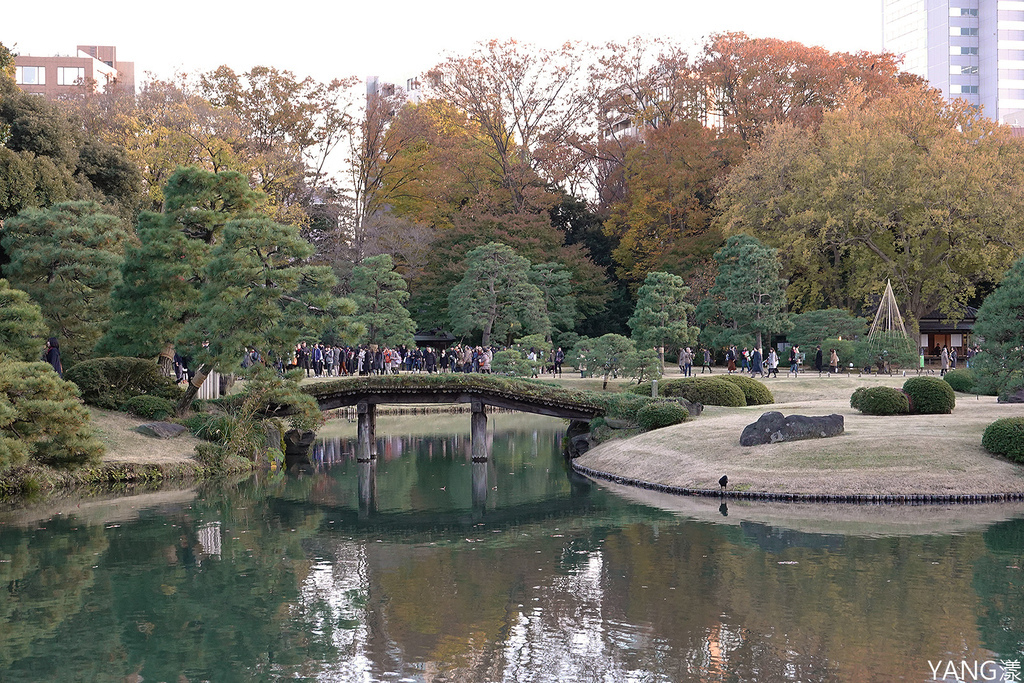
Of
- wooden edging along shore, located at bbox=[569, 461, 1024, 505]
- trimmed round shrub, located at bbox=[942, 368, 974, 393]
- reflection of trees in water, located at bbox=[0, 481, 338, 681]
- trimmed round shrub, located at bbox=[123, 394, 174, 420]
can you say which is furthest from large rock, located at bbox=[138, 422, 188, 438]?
trimmed round shrub, located at bbox=[942, 368, 974, 393]

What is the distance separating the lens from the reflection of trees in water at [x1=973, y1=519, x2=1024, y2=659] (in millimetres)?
11656

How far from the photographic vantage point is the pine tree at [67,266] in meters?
31.7

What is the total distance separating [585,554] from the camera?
17219 mm

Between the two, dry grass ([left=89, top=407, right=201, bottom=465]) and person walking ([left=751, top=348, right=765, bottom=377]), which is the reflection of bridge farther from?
person walking ([left=751, top=348, right=765, bottom=377])

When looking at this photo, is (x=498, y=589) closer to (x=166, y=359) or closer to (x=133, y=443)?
(x=133, y=443)

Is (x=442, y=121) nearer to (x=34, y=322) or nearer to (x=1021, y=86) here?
(x=34, y=322)

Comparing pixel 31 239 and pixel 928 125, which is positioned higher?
pixel 928 125

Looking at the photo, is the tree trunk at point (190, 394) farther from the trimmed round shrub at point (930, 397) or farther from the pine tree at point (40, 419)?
the trimmed round shrub at point (930, 397)

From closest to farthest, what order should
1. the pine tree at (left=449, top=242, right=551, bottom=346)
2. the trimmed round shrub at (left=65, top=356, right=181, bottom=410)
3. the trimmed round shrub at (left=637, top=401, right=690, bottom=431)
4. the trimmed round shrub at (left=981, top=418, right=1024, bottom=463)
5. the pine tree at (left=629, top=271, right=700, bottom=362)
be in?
the trimmed round shrub at (left=981, top=418, right=1024, bottom=463), the trimmed round shrub at (left=637, top=401, right=690, bottom=431), the trimmed round shrub at (left=65, top=356, right=181, bottom=410), the pine tree at (left=629, top=271, right=700, bottom=362), the pine tree at (left=449, top=242, right=551, bottom=346)

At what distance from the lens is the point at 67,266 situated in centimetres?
3178

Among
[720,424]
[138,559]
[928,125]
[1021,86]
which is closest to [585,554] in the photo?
[138,559]

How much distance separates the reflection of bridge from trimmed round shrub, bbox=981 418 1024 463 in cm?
1144

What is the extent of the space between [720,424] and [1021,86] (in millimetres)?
105264

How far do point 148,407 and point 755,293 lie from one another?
29703 mm
